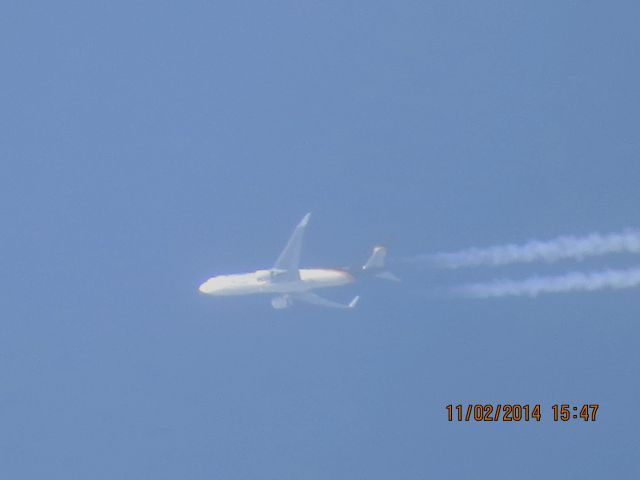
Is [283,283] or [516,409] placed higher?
[283,283]

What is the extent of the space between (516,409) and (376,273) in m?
13.0

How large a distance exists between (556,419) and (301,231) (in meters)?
21.2

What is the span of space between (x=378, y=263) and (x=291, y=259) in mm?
6288

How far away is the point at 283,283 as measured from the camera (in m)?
76.8

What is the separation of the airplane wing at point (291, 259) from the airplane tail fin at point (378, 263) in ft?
16.2

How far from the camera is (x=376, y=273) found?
79.0 meters

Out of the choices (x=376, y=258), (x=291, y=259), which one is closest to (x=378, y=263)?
(x=376, y=258)

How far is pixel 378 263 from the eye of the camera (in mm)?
79438

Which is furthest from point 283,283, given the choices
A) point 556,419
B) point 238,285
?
point 556,419

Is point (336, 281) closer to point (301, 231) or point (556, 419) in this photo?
point (301, 231)

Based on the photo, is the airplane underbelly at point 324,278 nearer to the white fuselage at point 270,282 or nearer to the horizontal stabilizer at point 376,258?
the white fuselage at point 270,282

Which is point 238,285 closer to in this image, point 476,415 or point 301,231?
point 301,231

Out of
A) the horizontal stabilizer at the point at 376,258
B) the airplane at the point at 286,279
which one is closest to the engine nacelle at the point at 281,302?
the airplane at the point at 286,279

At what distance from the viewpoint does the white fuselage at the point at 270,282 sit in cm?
7675
